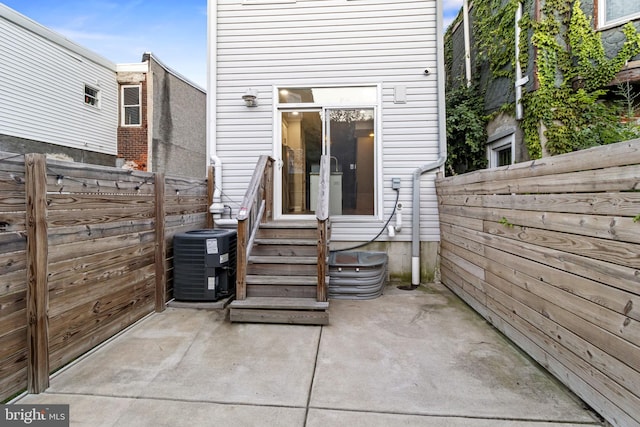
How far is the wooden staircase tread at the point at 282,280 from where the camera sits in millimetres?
3408

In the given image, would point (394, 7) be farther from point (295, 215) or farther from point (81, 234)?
point (81, 234)

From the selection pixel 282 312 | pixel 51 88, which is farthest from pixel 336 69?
pixel 51 88

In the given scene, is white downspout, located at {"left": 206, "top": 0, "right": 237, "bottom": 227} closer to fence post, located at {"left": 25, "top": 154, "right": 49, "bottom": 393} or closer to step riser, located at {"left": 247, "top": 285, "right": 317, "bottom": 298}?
step riser, located at {"left": 247, "top": 285, "right": 317, "bottom": 298}

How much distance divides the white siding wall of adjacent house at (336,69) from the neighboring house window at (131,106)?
7.22 metres

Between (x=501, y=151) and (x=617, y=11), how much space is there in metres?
2.33

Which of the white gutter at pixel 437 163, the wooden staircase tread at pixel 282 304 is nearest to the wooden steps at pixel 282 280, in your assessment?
the wooden staircase tread at pixel 282 304

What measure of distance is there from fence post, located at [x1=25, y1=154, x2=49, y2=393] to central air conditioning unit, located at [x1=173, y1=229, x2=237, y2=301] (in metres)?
1.61

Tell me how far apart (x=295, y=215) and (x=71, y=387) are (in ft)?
10.6

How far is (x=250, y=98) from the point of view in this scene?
4812 millimetres

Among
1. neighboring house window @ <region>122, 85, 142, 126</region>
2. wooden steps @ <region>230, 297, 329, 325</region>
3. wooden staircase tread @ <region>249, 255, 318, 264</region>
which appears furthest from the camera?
neighboring house window @ <region>122, 85, 142, 126</region>

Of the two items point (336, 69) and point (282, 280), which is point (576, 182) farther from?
point (336, 69)

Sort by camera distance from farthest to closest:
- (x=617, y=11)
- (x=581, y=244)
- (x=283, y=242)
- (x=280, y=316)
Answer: (x=617, y=11), (x=283, y=242), (x=280, y=316), (x=581, y=244)

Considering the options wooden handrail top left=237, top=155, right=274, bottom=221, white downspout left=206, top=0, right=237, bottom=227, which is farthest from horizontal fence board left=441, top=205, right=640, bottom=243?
white downspout left=206, top=0, right=237, bottom=227

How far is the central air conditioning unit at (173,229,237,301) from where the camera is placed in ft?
12.2
